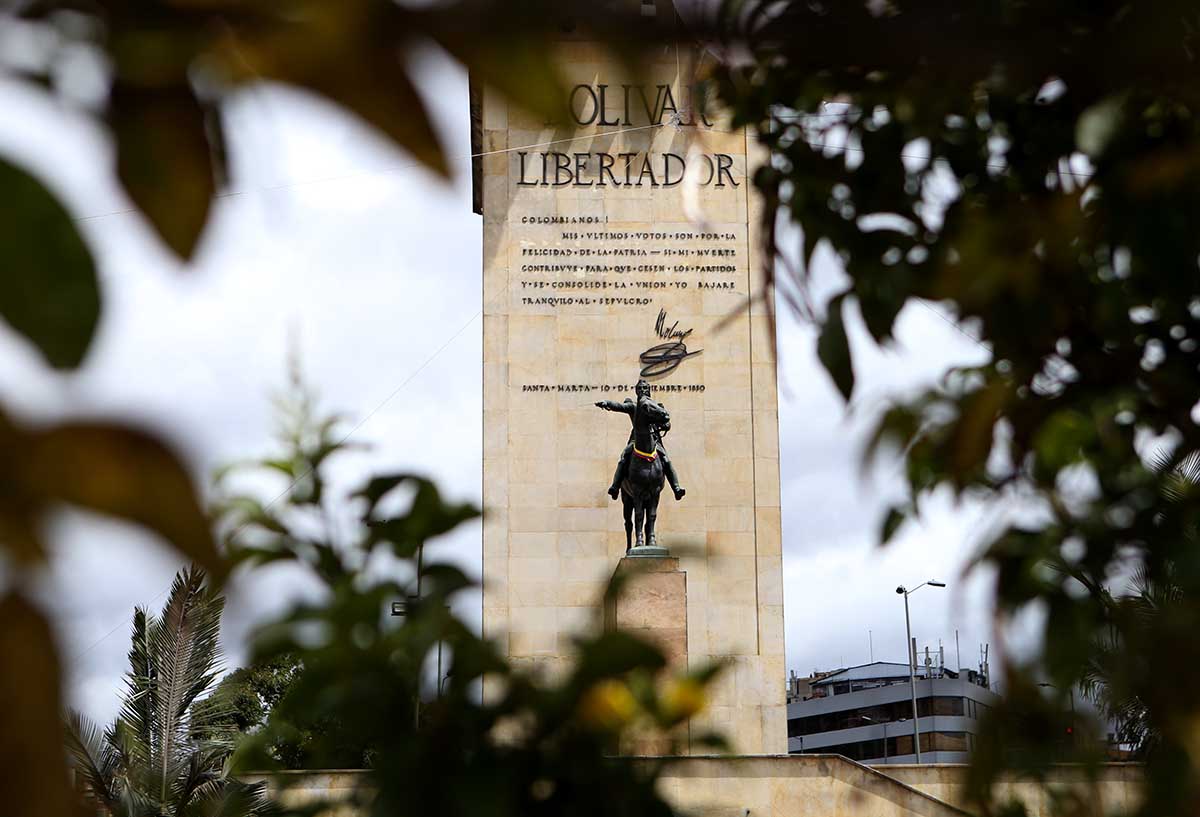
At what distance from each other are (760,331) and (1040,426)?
19.1 metres

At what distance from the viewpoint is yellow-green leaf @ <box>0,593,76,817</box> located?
1.00 feet

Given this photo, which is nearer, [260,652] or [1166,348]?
[260,652]

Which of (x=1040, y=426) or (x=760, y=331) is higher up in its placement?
(x=760, y=331)

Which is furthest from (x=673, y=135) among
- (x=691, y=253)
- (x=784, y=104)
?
(x=784, y=104)

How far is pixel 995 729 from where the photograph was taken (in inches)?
41.6

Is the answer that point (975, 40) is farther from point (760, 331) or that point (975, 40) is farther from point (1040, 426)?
point (760, 331)

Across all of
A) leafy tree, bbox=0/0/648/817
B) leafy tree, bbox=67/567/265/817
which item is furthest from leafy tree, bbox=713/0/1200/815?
leafy tree, bbox=67/567/265/817

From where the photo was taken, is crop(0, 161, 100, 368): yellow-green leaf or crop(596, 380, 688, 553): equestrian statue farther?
crop(596, 380, 688, 553): equestrian statue

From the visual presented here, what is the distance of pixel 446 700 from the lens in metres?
0.82

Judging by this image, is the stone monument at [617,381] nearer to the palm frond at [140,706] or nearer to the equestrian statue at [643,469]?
the equestrian statue at [643,469]

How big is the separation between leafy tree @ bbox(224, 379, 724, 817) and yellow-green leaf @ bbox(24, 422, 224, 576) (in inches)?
15.7
